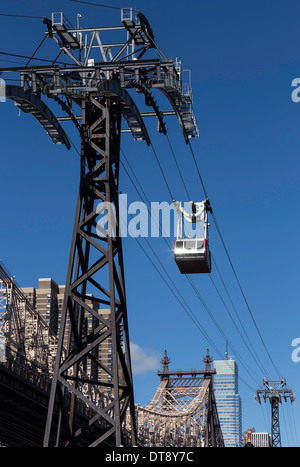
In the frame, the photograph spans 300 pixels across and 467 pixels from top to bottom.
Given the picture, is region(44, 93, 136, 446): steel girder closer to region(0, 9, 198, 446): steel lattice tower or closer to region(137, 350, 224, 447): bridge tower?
region(0, 9, 198, 446): steel lattice tower

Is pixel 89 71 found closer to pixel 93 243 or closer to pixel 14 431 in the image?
pixel 93 243

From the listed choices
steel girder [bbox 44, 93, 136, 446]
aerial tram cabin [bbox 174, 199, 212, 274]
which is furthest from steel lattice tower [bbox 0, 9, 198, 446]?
aerial tram cabin [bbox 174, 199, 212, 274]

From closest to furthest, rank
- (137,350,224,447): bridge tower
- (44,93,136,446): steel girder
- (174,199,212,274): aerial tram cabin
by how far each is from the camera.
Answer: (44,93,136,446): steel girder → (174,199,212,274): aerial tram cabin → (137,350,224,447): bridge tower

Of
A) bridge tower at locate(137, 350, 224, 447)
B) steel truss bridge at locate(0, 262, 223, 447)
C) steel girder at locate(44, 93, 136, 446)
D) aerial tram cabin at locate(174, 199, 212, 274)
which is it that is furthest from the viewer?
bridge tower at locate(137, 350, 224, 447)

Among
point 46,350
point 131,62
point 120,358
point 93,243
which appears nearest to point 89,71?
point 131,62

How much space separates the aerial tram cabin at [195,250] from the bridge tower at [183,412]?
82.4m

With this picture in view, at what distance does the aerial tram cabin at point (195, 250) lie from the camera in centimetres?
5184

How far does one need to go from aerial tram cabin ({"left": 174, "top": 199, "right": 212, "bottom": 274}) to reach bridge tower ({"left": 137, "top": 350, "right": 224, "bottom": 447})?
82401 mm

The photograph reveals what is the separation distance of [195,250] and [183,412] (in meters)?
117

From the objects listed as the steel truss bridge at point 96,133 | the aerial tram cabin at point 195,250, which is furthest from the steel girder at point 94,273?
the aerial tram cabin at point 195,250

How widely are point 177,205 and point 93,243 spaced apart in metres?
22.6

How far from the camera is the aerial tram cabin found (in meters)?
51.8

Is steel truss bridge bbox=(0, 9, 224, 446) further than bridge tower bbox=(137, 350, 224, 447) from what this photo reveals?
No

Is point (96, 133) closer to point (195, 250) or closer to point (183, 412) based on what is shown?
point (195, 250)
